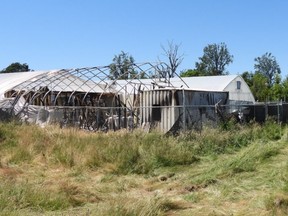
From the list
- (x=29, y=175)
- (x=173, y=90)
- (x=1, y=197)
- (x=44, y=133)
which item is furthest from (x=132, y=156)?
(x=173, y=90)

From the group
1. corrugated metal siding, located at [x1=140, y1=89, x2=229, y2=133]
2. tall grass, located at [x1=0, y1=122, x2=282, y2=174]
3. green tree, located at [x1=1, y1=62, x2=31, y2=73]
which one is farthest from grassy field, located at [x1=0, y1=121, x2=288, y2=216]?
green tree, located at [x1=1, y1=62, x2=31, y2=73]

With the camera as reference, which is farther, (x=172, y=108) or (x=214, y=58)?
(x=214, y=58)

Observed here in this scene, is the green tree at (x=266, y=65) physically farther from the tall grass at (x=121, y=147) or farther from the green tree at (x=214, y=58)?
the tall grass at (x=121, y=147)

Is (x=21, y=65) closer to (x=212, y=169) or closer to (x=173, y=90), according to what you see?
(x=173, y=90)

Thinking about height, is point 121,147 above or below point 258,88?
below

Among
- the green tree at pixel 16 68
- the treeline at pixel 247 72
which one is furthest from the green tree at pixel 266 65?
the green tree at pixel 16 68

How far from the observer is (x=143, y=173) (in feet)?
41.6

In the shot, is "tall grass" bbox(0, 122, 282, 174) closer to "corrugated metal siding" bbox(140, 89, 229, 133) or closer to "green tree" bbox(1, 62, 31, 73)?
"corrugated metal siding" bbox(140, 89, 229, 133)

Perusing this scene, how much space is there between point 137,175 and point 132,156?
43.0 inches

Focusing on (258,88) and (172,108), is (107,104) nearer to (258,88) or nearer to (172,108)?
(172,108)

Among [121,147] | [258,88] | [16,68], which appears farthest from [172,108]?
[16,68]

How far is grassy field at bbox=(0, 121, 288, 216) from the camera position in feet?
26.4

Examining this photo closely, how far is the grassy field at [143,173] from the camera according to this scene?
8047 mm

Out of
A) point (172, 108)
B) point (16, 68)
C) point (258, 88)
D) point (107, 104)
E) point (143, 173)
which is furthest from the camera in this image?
point (16, 68)
